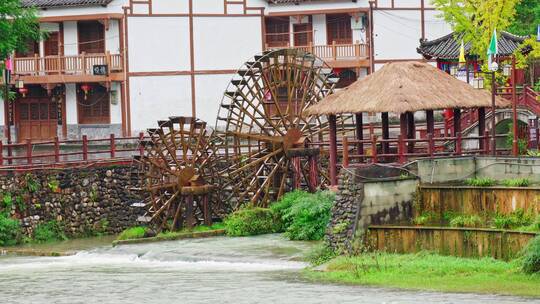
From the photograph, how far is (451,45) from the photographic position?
5969 cm

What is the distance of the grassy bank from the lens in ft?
114

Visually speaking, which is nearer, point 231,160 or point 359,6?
point 231,160

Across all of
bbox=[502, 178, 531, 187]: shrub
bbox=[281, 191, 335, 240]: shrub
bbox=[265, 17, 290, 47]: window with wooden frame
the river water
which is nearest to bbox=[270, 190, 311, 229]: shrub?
the river water

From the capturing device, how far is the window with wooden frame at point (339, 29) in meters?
69.2

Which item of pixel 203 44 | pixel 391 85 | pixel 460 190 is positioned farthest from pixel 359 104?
pixel 203 44

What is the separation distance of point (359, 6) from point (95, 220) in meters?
20.1

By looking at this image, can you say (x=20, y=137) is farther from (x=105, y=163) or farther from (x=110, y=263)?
(x=110, y=263)

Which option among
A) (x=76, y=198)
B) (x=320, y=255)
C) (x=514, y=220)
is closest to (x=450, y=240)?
(x=514, y=220)

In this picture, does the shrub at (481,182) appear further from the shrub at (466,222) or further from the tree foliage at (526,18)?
the tree foliage at (526,18)

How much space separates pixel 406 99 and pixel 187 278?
8.75 meters

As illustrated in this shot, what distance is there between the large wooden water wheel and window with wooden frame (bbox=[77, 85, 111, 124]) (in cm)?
1605

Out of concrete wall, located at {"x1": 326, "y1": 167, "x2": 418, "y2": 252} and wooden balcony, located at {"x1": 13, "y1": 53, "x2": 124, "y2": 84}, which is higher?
wooden balcony, located at {"x1": 13, "y1": 53, "x2": 124, "y2": 84}

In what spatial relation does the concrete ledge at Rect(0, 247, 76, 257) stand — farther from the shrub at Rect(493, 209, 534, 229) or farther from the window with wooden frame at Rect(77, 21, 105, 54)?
the window with wooden frame at Rect(77, 21, 105, 54)

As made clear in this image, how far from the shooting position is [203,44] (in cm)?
6656
